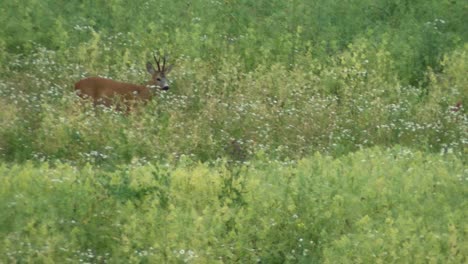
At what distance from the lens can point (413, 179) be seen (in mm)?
10977

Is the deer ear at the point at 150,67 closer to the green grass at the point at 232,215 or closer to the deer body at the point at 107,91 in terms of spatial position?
the deer body at the point at 107,91

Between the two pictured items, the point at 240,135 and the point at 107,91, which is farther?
the point at 107,91

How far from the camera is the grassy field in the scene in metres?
9.29

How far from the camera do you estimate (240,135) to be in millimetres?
13859

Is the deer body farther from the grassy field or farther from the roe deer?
the grassy field

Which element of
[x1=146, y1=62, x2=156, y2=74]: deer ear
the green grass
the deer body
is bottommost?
the deer body

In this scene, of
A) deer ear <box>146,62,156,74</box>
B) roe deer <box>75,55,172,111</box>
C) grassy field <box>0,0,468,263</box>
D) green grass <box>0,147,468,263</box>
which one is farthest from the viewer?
deer ear <box>146,62,156,74</box>

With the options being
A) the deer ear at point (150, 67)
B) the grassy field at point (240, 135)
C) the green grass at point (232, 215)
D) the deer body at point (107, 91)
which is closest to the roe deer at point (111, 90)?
the deer body at point (107, 91)

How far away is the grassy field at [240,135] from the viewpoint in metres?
9.29

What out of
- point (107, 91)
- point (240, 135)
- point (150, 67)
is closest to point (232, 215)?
point (240, 135)

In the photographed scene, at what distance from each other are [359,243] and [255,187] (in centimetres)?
158

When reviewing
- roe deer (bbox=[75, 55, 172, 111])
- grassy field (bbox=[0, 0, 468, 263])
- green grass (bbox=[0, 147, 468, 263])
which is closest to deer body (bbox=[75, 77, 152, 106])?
roe deer (bbox=[75, 55, 172, 111])

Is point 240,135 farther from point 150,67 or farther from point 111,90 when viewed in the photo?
point 150,67

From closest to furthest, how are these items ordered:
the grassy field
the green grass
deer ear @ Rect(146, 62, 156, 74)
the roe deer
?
the green grass
the grassy field
the roe deer
deer ear @ Rect(146, 62, 156, 74)
